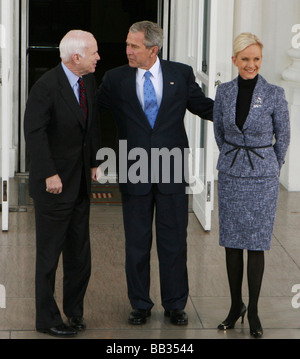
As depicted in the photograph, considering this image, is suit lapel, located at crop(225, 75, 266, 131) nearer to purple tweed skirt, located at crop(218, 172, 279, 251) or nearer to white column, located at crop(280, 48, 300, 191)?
purple tweed skirt, located at crop(218, 172, 279, 251)

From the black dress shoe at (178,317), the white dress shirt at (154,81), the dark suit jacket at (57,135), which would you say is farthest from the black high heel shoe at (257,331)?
the white dress shirt at (154,81)

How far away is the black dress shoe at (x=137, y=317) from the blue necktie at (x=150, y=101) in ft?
3.43

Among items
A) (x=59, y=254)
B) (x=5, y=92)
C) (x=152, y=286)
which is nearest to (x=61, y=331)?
(x=59, y=254)

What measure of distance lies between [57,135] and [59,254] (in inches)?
25.6

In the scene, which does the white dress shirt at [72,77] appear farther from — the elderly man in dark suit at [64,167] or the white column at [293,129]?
the white column at [293,129]

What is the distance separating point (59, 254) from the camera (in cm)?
464

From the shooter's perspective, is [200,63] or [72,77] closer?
[72,77]

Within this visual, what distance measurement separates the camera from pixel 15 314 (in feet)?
16.3

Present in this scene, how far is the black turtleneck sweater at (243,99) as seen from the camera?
452 cm

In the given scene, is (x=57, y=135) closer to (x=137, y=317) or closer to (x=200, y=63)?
(x=137, y=317)

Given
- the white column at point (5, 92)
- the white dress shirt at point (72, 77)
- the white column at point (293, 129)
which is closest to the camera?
the white dress shirt at point (72, 77)

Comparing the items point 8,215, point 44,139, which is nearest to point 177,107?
point 44,139

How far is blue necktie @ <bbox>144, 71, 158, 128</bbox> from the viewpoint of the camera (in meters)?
4.75

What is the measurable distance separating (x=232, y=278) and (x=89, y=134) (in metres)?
1.09
